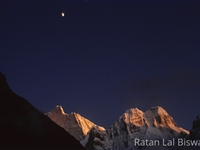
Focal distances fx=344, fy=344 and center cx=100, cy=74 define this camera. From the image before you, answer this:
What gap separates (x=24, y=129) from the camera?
76.9 m

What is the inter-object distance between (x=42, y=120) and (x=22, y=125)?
27.0 feet

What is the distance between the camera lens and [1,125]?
73125mm

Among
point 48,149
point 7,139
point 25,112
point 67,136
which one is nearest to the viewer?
point 7,139

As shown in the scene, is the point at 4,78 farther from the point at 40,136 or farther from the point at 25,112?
the point at 40,136

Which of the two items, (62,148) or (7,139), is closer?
(7,139)

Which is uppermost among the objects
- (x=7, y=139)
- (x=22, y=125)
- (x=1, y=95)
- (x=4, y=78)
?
(x=4, y=78)

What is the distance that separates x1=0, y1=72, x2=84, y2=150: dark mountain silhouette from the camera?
7256 cm

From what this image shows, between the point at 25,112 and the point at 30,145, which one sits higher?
the point at 25,112

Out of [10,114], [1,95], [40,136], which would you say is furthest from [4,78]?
[40,136]

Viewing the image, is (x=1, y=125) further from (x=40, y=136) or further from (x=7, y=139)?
(x=40, y=136)

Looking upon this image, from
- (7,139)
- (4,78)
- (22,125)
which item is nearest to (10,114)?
(22,125)

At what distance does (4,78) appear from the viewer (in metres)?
89.9

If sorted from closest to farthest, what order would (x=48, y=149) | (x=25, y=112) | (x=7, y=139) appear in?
(x=7, y=139)
(x=48, y=149)
(x=25, y=112)

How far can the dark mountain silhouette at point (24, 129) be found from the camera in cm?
7256
